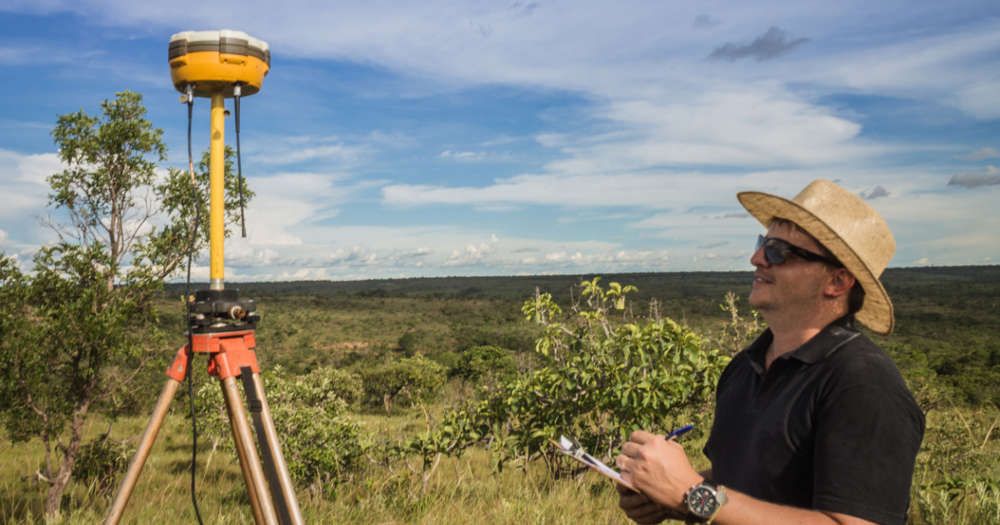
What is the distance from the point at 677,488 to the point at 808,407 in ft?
1.30

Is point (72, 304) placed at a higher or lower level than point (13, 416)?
higher

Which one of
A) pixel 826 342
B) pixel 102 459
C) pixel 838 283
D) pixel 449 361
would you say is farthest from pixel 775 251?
pixel 449 361

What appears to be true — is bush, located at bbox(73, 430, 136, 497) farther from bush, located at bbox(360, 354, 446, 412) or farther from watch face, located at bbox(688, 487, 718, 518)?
bush, located at bbox(360, 354, 446, 412)

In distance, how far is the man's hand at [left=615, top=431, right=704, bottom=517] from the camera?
1438 millimetres

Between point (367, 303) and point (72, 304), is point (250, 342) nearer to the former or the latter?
point (72, 304)

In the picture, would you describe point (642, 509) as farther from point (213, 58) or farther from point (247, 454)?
point (213, 58)

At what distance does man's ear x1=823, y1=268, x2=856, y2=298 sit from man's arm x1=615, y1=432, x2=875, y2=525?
692 mm

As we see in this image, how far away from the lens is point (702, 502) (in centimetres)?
138

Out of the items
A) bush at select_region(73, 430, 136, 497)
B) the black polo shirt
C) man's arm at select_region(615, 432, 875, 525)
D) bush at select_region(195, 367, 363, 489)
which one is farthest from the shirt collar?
bush at select_region(73, 430, 136, 497)

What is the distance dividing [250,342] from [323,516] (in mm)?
1523

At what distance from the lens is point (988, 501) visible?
2.86 meters

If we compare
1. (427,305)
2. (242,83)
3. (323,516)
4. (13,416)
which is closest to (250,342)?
(242,83)

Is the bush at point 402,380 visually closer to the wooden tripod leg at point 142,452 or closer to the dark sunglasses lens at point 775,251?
the wooden tripod leg at point 142,452

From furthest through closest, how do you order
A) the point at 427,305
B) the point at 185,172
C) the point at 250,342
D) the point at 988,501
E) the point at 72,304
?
1. the point at 427,305
2. the point at 185,172
3. the point at 72,304
4. the point at 988,501
5. the point at 250,342
